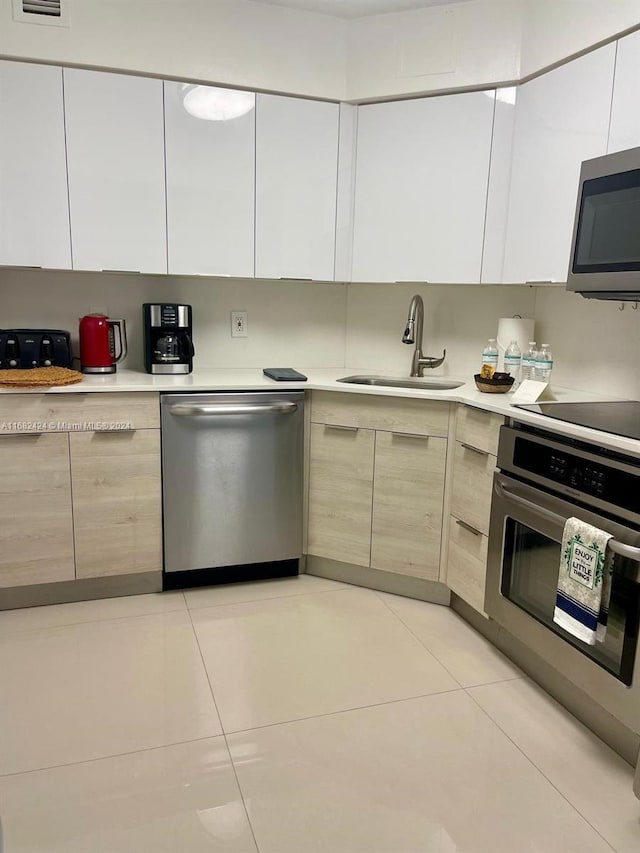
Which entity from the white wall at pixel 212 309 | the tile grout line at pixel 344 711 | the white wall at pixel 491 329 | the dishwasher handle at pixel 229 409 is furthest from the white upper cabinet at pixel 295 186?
the tile grout line at pixel 344 711

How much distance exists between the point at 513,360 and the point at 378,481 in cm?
77

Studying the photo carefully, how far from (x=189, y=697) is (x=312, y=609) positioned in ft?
2.29

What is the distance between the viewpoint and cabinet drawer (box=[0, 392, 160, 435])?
231 centimetres

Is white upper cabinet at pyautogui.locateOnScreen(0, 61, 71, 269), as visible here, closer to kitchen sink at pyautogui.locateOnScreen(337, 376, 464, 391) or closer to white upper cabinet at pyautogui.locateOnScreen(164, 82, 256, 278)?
white upper cabinet at pyautogui.locateOnScreen(164, 82, 256, 278)

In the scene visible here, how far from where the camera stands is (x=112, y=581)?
2.57 meters

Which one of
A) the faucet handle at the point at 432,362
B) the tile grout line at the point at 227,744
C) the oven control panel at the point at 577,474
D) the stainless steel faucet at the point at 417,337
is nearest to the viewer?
the tile grout line at the point at 227,744

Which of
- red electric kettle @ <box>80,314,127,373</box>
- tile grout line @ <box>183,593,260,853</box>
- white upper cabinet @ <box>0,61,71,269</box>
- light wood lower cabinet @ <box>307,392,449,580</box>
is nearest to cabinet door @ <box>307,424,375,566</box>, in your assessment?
light wood lower cabinet @ <box>307,392,449,580</box>

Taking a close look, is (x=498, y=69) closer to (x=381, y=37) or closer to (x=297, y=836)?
(x=381, y=37)

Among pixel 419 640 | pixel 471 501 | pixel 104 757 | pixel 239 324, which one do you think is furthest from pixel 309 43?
pixel 104 757

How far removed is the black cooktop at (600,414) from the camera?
1.79 meters

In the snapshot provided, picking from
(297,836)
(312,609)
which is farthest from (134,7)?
(297,836)

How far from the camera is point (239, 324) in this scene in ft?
10.0

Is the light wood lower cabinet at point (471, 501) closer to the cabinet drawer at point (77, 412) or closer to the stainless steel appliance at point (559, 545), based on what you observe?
the stainless steel appliance at point (559, 545)

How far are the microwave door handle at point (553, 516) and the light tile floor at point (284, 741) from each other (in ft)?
2.00
